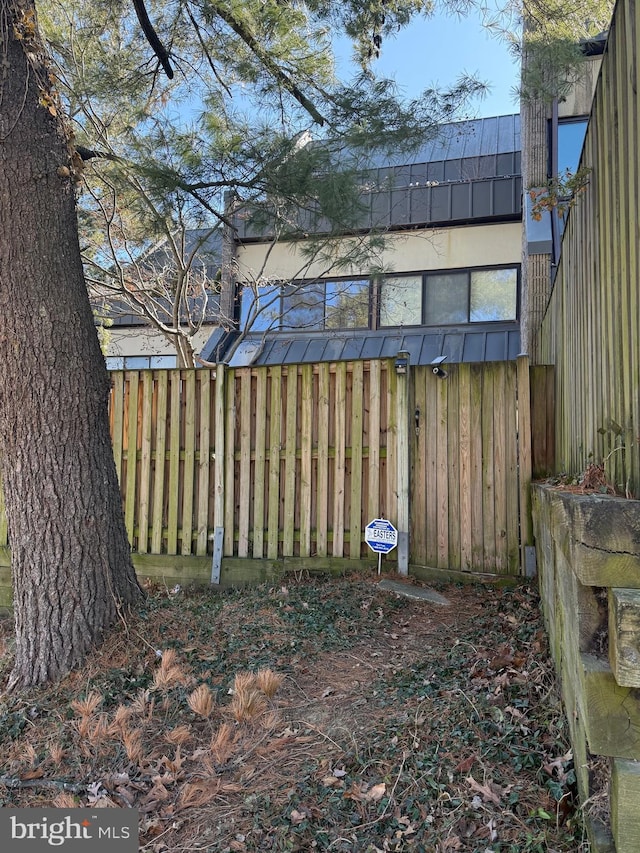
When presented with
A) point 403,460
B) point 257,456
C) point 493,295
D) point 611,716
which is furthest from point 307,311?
point 611,716

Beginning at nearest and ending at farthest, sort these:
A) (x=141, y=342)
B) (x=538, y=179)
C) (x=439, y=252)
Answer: (x=538, y=179) → (x=439, y=252) → (x=141, y=342)

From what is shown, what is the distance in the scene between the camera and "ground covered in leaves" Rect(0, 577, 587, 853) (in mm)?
2068

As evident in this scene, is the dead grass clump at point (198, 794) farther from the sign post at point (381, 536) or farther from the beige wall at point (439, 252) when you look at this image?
the beige wall at point (439, 252)

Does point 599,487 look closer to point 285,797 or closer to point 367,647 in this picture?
point 285,797

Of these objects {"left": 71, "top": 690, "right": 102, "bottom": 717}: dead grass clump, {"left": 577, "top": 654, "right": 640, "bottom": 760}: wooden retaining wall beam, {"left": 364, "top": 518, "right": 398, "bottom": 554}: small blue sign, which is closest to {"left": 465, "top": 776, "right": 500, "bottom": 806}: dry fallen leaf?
{"left": 577, "top": 654, "right": 640, "bottom": 760}: wooden retaining wall beam

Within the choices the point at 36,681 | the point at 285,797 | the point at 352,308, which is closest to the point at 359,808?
the point at 285,797

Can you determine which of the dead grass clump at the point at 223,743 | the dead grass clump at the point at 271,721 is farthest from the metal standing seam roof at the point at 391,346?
the dead grass clump at the point at 223,743

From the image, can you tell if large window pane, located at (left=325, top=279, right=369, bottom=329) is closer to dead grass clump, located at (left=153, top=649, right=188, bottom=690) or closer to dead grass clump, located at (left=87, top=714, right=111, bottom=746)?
dead grass clump, located at (left=153, top=649, right=188, bottom=690)

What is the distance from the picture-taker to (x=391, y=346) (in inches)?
393

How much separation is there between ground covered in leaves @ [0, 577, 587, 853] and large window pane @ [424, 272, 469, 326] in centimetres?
700

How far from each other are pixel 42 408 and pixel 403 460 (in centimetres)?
281

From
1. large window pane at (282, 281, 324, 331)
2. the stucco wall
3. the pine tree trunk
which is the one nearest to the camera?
the pine tree trunk

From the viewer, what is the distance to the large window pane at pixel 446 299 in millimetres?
10203

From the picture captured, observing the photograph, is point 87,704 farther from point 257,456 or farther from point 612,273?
point 612,273
